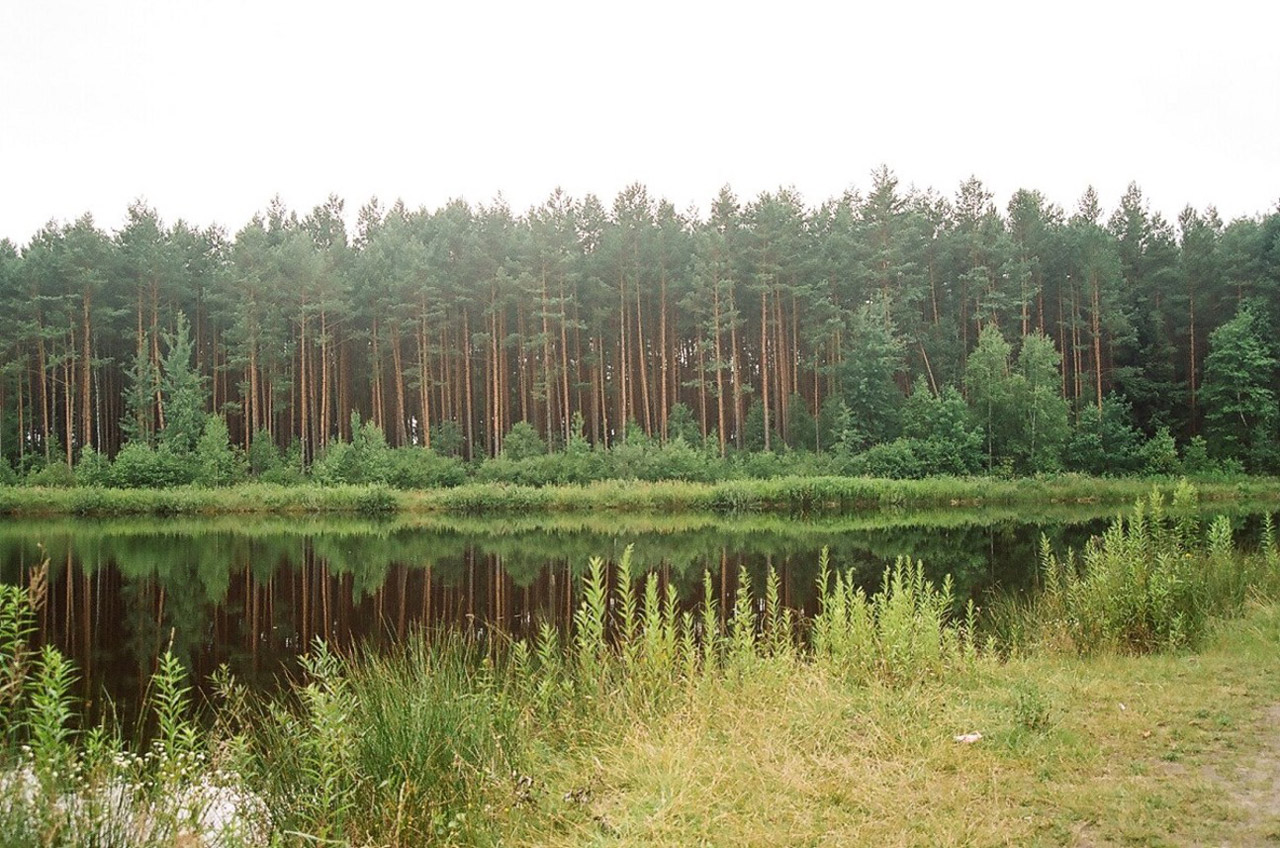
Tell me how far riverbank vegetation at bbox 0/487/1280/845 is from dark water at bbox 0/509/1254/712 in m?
1.54

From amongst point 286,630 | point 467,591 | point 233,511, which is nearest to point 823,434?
point 233,511

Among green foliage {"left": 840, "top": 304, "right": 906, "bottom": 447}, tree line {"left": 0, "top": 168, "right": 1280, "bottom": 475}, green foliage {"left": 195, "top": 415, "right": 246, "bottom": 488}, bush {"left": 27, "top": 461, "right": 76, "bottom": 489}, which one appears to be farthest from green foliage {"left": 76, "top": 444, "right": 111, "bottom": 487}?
green foliage {"left": 840, "top": 304, "right": 906, "bottom": 447}

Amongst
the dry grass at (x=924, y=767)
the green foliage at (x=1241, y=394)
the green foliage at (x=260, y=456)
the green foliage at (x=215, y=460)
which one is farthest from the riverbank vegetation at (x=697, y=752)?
the green foliage at (x=1241, y=394)

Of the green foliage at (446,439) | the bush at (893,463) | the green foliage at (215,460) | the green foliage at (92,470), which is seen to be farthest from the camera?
the green foliage at (446,439)

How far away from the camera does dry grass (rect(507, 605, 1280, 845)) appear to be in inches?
164

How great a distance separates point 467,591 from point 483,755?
10.1 m

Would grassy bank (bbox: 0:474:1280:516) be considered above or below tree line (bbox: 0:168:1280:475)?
below

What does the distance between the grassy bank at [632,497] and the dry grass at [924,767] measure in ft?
93.4

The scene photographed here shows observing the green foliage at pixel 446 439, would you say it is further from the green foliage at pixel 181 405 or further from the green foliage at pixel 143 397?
the green foliage at pixel 143 397

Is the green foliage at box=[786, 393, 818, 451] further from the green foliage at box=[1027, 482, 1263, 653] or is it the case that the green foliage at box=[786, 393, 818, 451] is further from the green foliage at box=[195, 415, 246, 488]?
the green foliage at box=[1027, 482, 1263, 653]

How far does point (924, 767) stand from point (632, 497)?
3130 cm

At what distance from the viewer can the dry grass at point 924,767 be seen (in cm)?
417

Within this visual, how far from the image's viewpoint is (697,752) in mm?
5227

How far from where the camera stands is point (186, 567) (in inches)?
765
